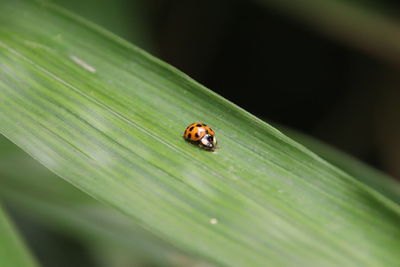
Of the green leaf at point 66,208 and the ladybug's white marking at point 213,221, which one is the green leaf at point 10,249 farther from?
the green leaf at point 66,208

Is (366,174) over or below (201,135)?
over

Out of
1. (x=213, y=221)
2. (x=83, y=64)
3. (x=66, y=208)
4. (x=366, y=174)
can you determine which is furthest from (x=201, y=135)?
(x=66, y=208)

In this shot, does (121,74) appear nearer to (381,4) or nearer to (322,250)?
(322,250)

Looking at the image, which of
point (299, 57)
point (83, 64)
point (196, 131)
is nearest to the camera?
point (196, 131)

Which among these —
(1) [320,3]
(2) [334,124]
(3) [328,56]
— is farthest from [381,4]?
(2) [334,124]

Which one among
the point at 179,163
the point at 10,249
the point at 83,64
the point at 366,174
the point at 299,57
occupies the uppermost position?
the point at 299,57

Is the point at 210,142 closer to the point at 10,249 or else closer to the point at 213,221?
the point at 213,221

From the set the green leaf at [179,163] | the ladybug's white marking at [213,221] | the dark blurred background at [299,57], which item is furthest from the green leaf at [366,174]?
the dark blurred background at [299,57]

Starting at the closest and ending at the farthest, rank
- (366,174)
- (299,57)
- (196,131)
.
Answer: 1. (196,131)
2. (366,174)
3. (299,57)
